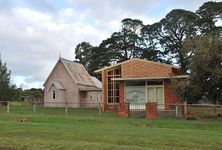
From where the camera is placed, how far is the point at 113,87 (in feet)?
135

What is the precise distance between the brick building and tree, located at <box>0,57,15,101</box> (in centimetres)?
1807

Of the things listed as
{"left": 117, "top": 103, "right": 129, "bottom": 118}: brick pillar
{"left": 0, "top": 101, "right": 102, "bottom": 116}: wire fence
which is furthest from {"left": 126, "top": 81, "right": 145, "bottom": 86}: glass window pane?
{"left": 117, "top": 103, "right": 129, "bottom": 118}: brick pillar

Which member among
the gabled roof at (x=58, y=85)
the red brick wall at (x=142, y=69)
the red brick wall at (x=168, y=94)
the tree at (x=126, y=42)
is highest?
the tree at (x=126, y=42)

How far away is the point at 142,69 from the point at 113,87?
4.07m

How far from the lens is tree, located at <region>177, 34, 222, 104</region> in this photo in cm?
2816

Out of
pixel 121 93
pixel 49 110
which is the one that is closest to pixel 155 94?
pixel 121 93

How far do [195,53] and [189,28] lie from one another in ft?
143

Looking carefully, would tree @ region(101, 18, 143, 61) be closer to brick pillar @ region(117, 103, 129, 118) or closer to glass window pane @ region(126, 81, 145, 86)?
glass window pane @ region(126, 81, 145, 86)

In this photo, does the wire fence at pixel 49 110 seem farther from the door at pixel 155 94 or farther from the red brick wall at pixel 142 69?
the door at pixel 155 94

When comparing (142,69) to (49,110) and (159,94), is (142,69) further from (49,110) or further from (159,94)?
(49,110)

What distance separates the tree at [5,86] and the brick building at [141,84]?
712 inches

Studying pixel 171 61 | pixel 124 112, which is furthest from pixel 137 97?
pixel 171 61

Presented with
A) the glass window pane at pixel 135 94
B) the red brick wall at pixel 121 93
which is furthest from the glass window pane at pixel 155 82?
the red brick wall at pixel 121 93

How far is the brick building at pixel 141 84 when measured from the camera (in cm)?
3706
